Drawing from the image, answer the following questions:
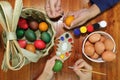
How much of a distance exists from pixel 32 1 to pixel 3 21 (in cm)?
30

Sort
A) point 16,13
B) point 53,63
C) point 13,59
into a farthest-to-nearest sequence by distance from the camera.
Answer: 1. point 53,63
2. point 13,59
3. point 16,13

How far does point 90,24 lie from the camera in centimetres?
106

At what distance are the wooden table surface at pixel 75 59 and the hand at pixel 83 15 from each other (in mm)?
40

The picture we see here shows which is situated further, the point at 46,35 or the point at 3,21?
the point at 46,35

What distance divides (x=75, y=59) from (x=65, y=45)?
7 centimetres

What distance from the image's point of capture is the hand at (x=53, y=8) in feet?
3.23

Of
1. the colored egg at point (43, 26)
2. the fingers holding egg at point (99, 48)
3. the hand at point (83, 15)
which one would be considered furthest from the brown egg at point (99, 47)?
the colored egg at point (43, 26)

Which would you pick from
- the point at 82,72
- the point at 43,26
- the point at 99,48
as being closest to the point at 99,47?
the point at 99,48

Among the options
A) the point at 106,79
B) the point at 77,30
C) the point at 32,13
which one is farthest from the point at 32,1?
the point at 106,79

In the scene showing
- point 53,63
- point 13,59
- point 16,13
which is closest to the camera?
point 16,13

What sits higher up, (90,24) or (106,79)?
(90,24)

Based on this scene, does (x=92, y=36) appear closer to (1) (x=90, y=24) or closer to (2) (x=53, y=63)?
(1) (x=90, y=24)

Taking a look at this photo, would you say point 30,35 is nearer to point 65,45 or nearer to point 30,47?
point 30,47

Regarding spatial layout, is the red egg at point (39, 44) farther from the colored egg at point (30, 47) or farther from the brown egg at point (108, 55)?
the brown egg at point (108, 55)
